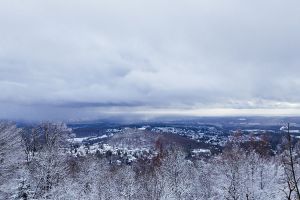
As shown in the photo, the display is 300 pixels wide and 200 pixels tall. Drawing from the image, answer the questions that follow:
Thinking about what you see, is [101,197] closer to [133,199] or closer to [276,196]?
[133,199]

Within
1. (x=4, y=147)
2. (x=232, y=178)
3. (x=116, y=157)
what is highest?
(x=4, y=147)

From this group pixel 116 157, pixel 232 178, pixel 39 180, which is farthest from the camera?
pixel 116 157

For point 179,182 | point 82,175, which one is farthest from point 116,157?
point 179,182

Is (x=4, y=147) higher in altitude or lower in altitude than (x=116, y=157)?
higher

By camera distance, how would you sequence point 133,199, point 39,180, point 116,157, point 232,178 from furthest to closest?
point 116,157, point 133,199, point 232,178, point 39,180

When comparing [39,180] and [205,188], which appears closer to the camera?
[39,180]

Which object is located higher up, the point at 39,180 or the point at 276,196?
the point at 39,180

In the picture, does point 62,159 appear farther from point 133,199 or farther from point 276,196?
point 276,196

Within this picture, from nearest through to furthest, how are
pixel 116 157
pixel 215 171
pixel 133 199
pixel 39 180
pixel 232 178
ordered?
pixel 39 180
pixel 232 178
pixel 133 199
pixel 215 171
pixel 116 157

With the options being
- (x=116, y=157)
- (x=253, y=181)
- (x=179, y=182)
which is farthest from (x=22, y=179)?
(x=116, y=157)
